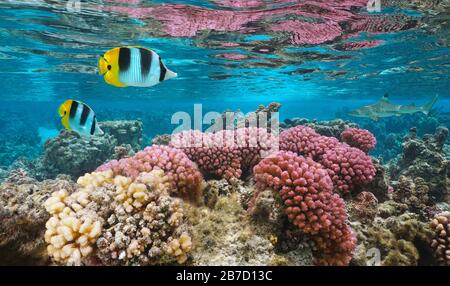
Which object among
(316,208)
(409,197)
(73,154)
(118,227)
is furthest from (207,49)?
(118,227)

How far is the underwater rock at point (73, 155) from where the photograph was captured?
12.8 meters

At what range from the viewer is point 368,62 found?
20.3 meters

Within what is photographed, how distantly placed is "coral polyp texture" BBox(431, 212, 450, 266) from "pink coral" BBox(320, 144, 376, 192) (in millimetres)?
1301

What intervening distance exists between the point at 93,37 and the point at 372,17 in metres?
13.2

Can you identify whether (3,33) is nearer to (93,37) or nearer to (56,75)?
(93,37)

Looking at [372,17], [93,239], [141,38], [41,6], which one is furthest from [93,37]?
[93,239]

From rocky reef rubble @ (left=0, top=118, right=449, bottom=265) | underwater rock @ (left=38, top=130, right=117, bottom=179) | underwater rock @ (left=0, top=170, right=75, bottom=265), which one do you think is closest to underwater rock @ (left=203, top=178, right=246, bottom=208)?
rocky reef rubble @ (left=0, top=118, right=449, bottom=265)

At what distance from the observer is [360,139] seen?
759 cm

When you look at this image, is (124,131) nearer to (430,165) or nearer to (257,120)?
(257,120)

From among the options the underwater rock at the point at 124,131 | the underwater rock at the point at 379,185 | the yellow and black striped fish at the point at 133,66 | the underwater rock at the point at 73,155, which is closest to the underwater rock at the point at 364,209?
the underwater rock at the point at 379,185

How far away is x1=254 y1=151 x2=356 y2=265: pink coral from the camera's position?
4152 millimetres

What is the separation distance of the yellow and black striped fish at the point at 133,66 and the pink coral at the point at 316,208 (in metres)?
2.34

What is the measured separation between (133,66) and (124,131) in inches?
549

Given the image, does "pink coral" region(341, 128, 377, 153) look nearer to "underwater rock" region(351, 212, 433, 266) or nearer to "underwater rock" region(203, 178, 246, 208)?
"underwater rock" region(351, 212, 433, 266)
